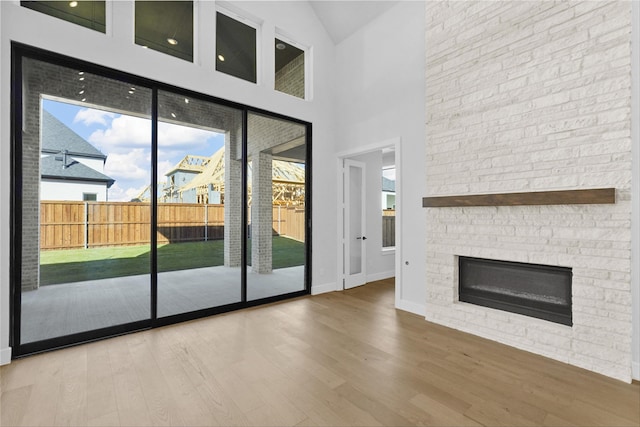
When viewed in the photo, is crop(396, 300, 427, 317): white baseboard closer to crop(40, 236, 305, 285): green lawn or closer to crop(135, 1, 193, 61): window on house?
crop(40, 236, 305, 285): green lawn

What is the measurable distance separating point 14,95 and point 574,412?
16.9ft

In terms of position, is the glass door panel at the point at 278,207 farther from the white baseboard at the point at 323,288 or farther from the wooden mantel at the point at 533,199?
the wooden mantel at the point at 533,199

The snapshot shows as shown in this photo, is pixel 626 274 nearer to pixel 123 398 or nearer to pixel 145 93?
pixel 123 398

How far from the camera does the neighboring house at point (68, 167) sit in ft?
9.75

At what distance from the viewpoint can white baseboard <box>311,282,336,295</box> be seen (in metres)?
4.94

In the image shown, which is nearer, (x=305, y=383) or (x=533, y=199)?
(x=305, y=383)

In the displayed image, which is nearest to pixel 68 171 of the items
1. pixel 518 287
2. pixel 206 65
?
pixel 206 65

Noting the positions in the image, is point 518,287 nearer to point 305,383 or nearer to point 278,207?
point 305,383

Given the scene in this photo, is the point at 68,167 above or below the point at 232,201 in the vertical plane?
above

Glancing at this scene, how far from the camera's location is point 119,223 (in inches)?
133

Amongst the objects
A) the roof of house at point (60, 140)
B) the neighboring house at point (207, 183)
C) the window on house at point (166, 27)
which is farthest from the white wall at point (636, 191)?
the roof of house at point (60, 140)

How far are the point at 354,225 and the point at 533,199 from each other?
3048mm

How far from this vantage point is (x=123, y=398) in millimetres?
2111

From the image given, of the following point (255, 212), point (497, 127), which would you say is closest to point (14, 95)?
point (255, 212)
